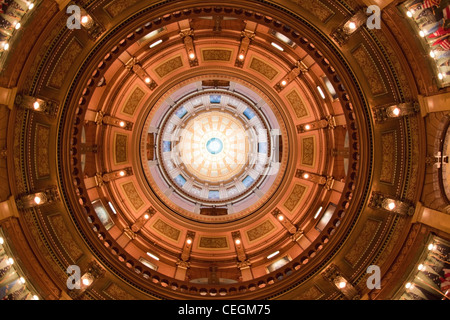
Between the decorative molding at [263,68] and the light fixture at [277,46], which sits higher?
the light fixture at [277,46]

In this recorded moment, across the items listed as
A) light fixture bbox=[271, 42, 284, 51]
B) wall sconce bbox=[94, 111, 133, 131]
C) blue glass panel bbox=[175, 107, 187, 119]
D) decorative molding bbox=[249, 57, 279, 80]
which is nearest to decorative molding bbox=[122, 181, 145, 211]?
wall sconce bbox=[94, 111, 133, 131]

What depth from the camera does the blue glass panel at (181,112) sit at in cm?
2734

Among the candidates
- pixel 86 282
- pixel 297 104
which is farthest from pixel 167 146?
pixel 86 282

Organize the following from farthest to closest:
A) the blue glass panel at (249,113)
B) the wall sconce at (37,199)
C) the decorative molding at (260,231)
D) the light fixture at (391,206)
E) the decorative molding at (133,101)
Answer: the blue glass panel at (249,113) → the decorative molding at (260,231) → the decorative molding at (133,101) → the light fixture at (391,206) → the wall sconce at (37,199)

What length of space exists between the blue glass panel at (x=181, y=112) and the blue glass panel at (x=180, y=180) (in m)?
5.83

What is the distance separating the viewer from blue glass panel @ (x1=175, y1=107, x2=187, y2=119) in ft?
89.7

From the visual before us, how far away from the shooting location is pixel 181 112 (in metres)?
27.8

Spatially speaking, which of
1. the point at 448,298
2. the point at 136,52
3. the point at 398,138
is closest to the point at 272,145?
the point at 398,138

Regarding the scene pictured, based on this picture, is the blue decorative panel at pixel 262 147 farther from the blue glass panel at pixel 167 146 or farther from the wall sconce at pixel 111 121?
the wall sconce at pixel 111 121

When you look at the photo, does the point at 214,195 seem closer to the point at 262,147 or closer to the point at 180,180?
the point at 180,180

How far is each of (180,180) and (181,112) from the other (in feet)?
21.6

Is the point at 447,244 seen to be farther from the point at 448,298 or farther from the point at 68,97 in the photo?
→ the point at 68,97

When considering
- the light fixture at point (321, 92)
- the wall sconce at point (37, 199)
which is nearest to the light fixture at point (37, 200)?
the wall sconce at point (37, 199)

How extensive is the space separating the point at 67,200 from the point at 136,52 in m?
10.5
